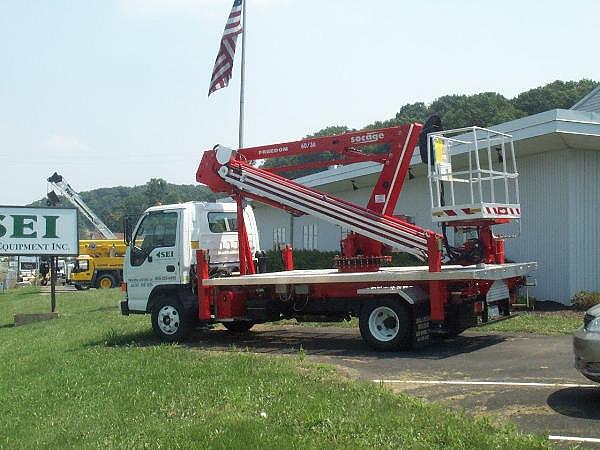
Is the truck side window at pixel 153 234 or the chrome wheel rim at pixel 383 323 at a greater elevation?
the truck side window at pixel 153 234

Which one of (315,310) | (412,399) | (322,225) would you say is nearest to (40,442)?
(412,399)

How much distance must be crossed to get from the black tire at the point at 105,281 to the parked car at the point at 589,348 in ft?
129

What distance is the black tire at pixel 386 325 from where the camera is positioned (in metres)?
11.0

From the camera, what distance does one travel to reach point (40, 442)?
6824 mm

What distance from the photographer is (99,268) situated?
43.7m

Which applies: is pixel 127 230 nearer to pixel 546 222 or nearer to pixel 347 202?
pixel 347 202

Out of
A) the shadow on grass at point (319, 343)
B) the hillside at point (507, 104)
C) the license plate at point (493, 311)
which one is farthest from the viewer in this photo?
the hillside at point (507, 104)

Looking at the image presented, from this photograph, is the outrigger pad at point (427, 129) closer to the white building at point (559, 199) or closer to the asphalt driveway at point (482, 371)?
the asphalt driveway at point (482, 371)

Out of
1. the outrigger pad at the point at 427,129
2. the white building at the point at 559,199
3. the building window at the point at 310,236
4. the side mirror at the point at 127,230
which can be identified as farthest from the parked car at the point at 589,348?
the building window at the point at 310,236

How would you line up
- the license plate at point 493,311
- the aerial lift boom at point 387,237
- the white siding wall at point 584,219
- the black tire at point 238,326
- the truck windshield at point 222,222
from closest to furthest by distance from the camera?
the aerial lift boom at point 387,237 → the license plate at point 493,311 → the truck windshield at point 222,222 → the black tire at point 238,326 → the white siding wall at point 584,219

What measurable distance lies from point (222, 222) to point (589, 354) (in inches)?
337

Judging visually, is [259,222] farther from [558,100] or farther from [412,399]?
[558,100]

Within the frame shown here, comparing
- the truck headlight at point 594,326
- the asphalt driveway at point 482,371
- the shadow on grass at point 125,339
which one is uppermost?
the truck headlight at point 594,326

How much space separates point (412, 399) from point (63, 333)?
1120 centimetres
